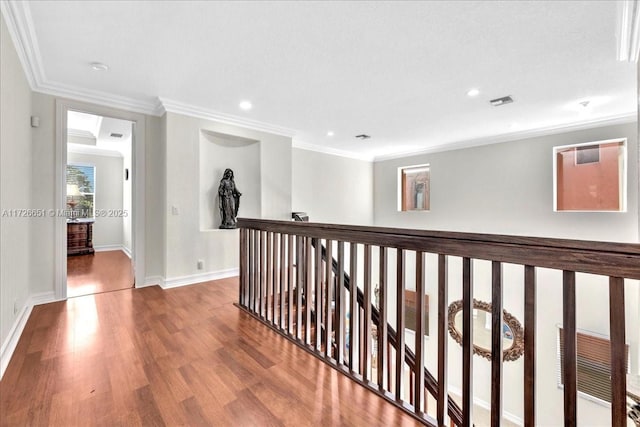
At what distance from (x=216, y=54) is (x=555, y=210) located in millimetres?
5389

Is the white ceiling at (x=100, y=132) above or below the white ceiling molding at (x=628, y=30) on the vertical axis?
above

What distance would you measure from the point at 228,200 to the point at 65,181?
1850mm

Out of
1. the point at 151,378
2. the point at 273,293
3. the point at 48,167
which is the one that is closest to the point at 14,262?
the point at 48,167

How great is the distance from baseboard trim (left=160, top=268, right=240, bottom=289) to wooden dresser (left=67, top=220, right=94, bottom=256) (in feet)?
13.0

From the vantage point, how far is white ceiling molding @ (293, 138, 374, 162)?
5867 millimetres

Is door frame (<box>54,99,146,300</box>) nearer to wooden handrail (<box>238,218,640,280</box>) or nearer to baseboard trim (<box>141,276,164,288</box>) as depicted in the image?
baseboard trim (<box>141,276,164,288</box>)

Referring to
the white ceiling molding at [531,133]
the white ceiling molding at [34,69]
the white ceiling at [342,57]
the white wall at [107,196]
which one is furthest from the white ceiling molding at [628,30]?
the white wall at [107,196]

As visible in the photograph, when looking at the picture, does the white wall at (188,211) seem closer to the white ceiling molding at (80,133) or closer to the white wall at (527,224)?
the white ceiling molding at (80,133)

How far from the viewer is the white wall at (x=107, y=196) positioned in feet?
22.0

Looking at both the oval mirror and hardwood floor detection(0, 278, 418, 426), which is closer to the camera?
hardwood floor detection(0, 278, 418, 426)

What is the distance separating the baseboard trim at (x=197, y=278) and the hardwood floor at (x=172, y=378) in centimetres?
88

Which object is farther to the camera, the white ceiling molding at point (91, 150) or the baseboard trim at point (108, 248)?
the baseboard trim at point (108, 248)

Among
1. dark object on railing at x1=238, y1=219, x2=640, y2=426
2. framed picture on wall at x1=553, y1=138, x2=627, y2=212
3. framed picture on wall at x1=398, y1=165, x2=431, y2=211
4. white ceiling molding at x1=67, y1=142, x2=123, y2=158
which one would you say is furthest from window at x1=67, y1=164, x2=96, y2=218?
framed picture on wall at x1=553, y1=138, x2=627, y2=212

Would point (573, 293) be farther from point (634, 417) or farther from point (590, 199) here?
point (590, 199)
